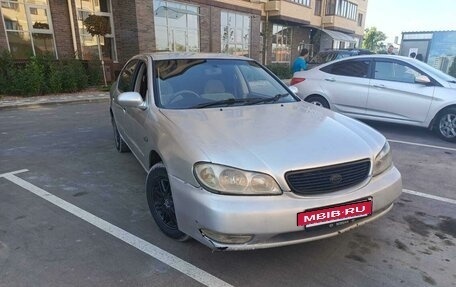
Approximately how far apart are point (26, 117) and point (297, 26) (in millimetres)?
23542

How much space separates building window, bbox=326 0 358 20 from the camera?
30.5m

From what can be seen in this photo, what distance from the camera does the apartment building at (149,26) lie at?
44.7 ft

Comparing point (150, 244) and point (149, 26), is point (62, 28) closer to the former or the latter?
point (149, 26)

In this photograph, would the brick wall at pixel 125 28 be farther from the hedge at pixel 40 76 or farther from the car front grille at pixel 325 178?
the car front grille at pixel 325 178

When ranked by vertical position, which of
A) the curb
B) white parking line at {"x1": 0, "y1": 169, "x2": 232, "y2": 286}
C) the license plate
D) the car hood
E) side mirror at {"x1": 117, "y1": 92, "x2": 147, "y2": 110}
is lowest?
the curb

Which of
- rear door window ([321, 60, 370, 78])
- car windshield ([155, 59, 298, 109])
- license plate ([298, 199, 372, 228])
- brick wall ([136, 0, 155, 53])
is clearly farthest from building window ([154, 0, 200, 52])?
license plate ([298, 199, 372, 228])

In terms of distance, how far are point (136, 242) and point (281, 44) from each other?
25492 millimetres

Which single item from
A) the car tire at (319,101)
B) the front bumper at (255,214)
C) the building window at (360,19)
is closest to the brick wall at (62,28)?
the car tire at (319,101)

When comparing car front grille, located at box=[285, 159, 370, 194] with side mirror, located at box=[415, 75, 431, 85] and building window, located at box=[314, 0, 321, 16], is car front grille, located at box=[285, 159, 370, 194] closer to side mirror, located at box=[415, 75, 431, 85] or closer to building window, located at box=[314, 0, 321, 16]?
side mirror, located at box=[415, 75, 431, 85]

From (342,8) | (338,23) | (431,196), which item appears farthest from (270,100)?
(342,8)

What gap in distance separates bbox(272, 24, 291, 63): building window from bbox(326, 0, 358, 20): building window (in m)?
6.33

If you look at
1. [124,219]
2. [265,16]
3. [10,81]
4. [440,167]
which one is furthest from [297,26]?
[124,219]

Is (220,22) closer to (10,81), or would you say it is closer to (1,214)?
(10,81)

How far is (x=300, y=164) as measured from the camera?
2.35 m
